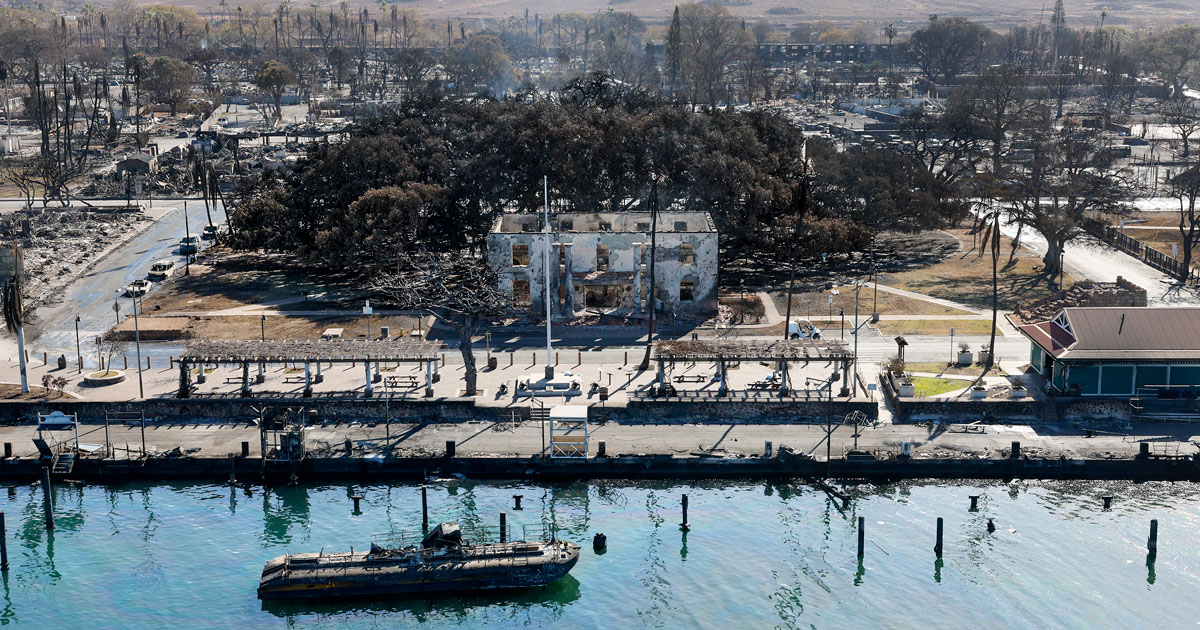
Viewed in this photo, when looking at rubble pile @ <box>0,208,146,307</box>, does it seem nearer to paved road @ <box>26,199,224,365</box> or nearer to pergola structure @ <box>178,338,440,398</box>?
paved road @ <box>26,199,224,365</box>

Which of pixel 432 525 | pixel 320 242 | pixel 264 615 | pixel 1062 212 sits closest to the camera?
pixel 264 615

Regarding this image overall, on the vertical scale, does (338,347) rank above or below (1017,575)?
above

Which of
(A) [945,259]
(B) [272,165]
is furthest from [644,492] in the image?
(B) [272,165]

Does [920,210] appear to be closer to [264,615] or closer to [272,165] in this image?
[264,615]

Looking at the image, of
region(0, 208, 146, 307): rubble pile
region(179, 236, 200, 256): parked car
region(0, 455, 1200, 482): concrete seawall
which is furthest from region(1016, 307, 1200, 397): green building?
region(0, 208, 146, 307): rubble pile

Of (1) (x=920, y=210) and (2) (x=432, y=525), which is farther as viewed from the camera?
(1) (x=920, y=210)

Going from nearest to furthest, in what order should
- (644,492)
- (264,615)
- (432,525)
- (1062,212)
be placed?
(264,615)
(432,525)
(644,492)
(1062,212)

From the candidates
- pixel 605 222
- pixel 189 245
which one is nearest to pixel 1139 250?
pixel 605 222
